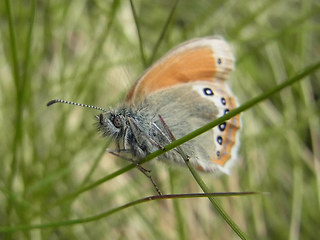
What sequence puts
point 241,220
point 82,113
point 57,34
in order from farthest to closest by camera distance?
point 57,34 → point 82,113 → point 241,220

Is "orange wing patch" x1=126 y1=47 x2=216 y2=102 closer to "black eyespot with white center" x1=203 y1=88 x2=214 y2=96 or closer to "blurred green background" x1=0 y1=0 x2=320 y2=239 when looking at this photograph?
"black eyespot with white center" x1=203 y1=88 x2=214 y2=96

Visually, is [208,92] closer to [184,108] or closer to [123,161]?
[184,108]

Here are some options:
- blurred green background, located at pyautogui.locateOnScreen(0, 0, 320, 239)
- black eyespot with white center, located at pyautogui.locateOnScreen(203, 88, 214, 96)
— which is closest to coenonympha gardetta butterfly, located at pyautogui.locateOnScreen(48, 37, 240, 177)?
black eyespot with white center, located at pyautogui.locateOnScreen(203, 88, 214, 96)

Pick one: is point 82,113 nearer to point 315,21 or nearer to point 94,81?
point 94,81

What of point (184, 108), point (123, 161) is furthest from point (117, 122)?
point (123, 161)

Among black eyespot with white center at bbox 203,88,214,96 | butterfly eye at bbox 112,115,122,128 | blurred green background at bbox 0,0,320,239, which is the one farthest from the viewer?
blurred green background at bbox 0,0,320,239

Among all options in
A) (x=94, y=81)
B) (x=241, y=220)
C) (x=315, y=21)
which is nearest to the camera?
(x=94, y=81)

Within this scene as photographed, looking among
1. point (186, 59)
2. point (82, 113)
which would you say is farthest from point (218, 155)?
point (82, 113)
